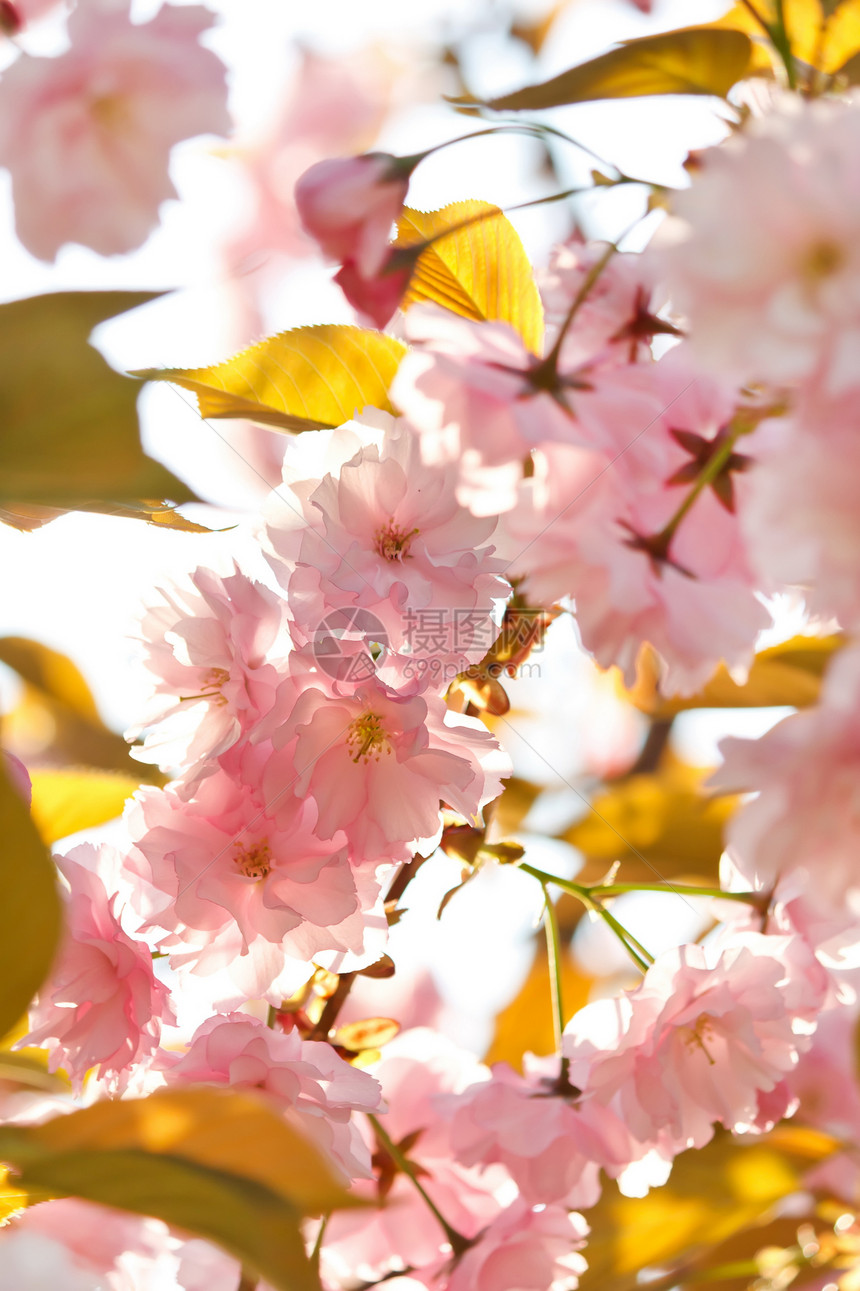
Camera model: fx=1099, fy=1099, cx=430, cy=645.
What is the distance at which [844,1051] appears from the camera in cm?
116

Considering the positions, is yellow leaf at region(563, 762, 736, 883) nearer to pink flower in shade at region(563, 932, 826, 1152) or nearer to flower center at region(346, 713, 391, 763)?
pink flower in shade at region(563, 932, 826, 1152)

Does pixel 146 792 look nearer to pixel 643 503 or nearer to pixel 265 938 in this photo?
pixel 265 938

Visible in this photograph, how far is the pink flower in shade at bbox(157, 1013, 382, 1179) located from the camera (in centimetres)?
66

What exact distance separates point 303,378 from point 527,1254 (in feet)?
2.06

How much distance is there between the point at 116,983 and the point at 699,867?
591mm

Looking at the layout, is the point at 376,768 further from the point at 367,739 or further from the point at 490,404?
the point at 490,404

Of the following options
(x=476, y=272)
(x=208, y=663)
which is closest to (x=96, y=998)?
(x=208, y=663)

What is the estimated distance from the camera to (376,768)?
0.68 metres

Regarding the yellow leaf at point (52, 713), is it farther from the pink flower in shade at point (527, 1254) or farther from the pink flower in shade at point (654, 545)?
the pink flower in shade at point (654, 545)

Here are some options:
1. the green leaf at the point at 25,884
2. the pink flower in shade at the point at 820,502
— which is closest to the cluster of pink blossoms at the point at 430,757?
the pink flower in shade at the point at 820,502

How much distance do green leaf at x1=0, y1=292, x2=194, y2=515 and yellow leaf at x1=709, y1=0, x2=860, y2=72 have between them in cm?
47

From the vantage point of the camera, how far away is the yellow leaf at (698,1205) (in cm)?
69

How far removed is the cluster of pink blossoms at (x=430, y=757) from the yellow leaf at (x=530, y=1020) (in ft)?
0.87

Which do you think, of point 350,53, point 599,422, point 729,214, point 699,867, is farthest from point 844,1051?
point 350,53
